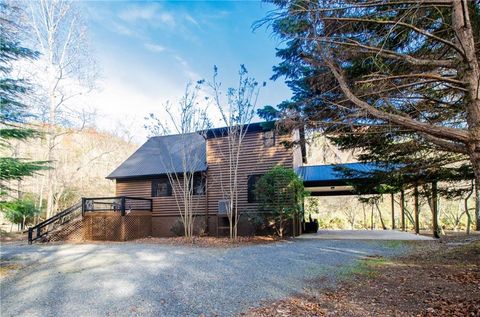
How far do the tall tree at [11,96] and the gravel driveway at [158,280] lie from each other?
2189mm

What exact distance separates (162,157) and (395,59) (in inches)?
541

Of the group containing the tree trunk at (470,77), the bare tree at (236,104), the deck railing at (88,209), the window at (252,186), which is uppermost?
the bare tree at (236,104)

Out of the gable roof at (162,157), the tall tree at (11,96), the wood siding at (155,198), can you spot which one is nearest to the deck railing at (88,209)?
the wood siding at (155,198)

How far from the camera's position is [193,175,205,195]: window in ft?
50.8

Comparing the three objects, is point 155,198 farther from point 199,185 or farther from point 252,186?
point 252,186

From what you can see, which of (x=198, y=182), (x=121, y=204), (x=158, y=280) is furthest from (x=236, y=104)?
(x=158, y=280)

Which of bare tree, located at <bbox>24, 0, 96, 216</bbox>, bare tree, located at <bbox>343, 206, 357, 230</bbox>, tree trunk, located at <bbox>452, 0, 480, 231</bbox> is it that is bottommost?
bare tree, located at <bbox>343, 206, 357, 230</bbox>

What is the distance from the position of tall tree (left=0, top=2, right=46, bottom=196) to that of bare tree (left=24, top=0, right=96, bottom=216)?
355 inches

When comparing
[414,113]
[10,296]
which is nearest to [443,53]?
[414,113]

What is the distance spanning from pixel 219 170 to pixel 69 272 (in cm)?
935

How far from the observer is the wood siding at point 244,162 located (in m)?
14.1

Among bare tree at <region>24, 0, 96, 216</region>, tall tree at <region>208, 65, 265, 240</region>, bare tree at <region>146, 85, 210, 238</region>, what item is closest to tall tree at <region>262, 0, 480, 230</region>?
tall tree at <region>208, 65, 265, 240</region>

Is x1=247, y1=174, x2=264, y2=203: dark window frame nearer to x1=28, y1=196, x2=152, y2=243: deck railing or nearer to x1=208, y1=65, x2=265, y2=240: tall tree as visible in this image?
x1=208, y1=65, x2=265, y2=240: tall tree

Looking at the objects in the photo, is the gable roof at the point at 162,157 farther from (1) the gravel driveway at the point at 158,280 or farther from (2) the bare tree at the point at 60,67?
(1) the gravel driveway at the point at 158,280
